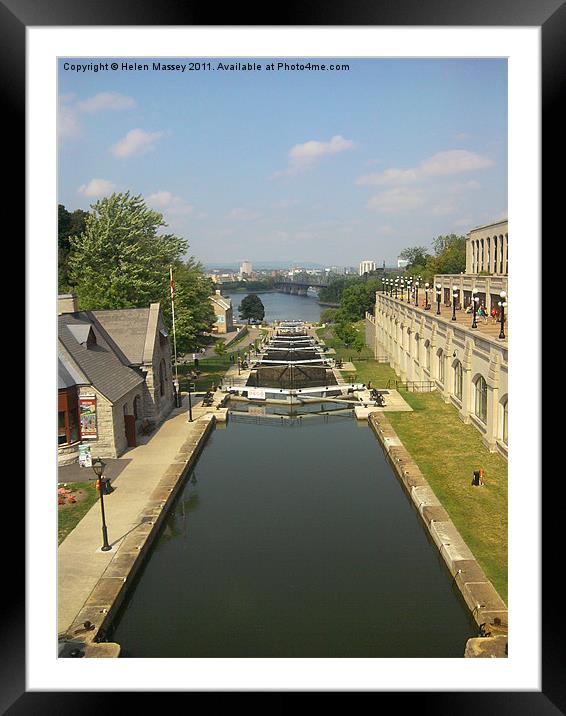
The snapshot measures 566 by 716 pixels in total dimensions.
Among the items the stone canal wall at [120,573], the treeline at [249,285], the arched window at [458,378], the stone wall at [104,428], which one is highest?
the treeline at [249,285]

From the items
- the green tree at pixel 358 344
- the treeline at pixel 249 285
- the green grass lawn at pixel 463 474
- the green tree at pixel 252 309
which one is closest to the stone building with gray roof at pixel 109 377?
the green grass lawn at pixel 463 474

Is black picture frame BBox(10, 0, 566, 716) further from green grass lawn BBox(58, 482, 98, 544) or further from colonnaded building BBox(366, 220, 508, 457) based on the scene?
colonnaded building BBox(366, 220, 508, 457)

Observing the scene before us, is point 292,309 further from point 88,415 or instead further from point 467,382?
point 88,415

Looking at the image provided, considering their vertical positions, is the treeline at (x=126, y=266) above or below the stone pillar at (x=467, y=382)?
above

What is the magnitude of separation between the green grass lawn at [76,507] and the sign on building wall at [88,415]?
230 cm

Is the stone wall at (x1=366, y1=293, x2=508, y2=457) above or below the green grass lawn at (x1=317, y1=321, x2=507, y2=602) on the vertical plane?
above

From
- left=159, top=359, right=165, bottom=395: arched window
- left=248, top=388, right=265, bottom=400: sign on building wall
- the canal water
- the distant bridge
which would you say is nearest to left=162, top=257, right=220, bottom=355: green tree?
left=248, top=388, right=265, bottom=400: sign on building wall

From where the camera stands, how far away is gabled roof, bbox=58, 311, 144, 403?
1925cm

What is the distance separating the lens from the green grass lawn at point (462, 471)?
41.2 ft

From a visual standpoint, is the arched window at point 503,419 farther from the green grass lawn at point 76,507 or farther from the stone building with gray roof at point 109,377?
the green grass lawn at point 76,507

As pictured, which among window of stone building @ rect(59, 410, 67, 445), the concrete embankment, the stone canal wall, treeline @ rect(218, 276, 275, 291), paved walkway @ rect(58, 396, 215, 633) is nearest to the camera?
the concrete embankment

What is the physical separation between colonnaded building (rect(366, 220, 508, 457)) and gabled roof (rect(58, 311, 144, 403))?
11888mm
